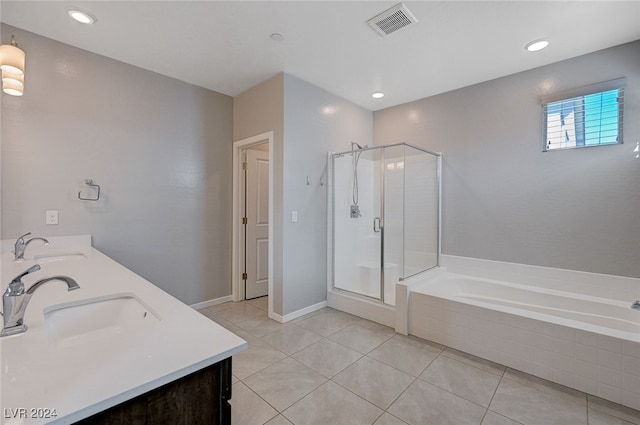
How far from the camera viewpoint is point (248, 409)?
174 centimetres

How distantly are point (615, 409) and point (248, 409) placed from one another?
2.29 m

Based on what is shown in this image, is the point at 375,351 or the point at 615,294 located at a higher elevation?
the point at 615,294

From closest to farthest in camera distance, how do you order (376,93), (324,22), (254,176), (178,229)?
1. (324,22)
2. (178,229)
3. (376,93)
4. (254,176)

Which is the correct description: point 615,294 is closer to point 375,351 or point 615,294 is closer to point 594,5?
point 375,351

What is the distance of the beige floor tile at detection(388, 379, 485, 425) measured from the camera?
64.9 inches

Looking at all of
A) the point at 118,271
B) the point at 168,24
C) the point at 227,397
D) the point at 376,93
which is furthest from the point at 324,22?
the point at 227,397

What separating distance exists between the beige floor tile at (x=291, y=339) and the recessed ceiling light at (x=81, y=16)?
3007 mm

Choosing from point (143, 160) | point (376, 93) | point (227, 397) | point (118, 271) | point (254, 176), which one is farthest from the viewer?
point (254, 176)

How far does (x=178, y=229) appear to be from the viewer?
10.5 feet

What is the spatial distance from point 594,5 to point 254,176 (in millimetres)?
3576

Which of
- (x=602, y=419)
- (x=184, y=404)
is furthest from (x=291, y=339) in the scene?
(x=602, y=419)

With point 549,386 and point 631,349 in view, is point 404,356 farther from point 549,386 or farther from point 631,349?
point 631,349

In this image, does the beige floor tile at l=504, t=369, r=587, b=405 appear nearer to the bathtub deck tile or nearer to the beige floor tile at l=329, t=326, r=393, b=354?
the bathtub deck tile

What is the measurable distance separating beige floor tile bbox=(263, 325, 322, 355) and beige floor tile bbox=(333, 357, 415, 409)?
1.73 ft
